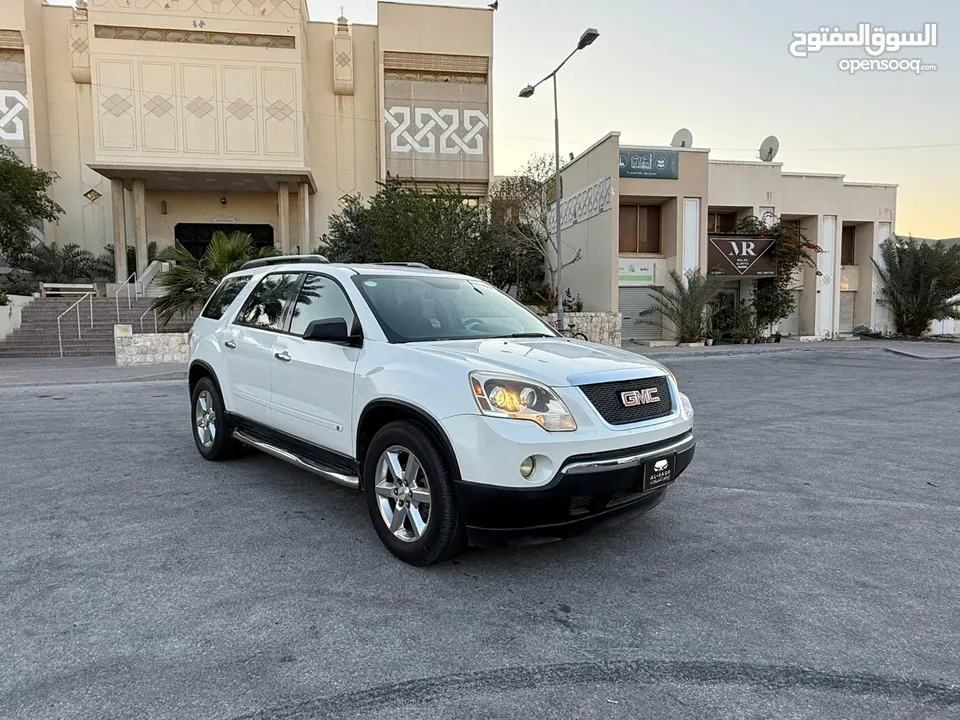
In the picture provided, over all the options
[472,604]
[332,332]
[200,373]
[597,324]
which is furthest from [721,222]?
[472,604]

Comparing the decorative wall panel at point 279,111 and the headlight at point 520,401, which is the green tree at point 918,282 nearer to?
the decorative wall panel at point 279,111

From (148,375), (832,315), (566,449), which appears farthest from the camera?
(832,315)

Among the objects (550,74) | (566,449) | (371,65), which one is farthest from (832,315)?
(566,449)

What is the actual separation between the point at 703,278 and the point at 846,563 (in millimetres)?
20598

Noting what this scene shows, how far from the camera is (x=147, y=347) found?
1645 cm

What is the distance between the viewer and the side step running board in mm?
4232

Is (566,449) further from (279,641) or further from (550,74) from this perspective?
(550,74)

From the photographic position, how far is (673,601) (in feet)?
11.1

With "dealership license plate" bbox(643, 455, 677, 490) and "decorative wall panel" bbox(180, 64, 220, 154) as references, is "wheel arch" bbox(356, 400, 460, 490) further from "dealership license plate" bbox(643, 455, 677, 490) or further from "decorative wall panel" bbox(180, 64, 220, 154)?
"decorative wall panel" bbox(180, 64, 220, 154)

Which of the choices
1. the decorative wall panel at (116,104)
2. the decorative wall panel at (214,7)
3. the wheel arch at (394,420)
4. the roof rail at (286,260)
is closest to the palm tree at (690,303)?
the roof rail at (286,260)

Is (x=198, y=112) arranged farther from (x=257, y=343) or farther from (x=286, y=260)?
(x=257, y=343)

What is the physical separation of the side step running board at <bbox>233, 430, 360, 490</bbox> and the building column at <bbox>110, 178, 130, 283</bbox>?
1136 inches

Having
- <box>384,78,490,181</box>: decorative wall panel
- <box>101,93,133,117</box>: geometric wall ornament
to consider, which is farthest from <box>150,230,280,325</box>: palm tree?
<box>384,78,490,181</box>: decorative wall panel

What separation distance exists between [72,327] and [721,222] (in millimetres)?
25132
